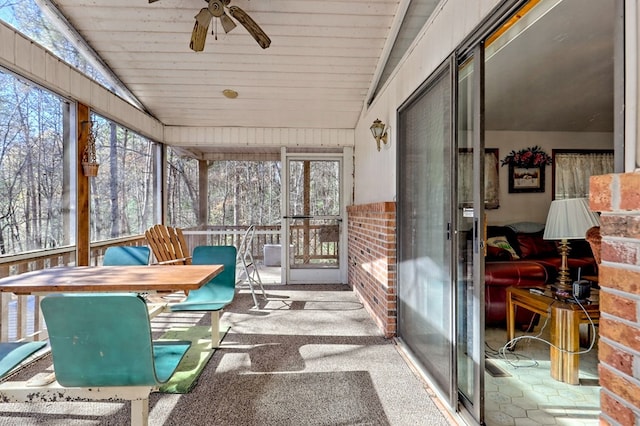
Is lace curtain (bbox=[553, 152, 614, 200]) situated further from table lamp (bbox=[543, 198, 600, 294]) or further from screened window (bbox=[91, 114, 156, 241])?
screened window (bbox=[91, 114, 156, 241])

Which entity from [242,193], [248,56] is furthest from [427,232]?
[242,193]

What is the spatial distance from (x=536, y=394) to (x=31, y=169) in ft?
13.4

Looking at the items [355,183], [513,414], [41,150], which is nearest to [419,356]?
[513,414]

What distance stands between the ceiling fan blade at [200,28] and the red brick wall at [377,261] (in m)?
2.05

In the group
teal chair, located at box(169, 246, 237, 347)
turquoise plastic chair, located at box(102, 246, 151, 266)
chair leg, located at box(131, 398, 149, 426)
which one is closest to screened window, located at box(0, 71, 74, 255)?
turquoise plastic chair, located at box(102, 246, 151, 266)

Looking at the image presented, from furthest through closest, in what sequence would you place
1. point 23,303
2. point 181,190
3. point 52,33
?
1. point 181,190
2. point 52,33
3. point 23,303

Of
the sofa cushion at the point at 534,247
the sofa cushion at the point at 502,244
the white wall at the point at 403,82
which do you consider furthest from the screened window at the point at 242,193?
the sofa cushion at the point at 534,247

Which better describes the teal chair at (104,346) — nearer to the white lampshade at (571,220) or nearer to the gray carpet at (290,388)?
the gray carpet at (290,388)

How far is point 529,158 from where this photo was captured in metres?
4.80

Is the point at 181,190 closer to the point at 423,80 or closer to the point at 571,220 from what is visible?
the point at 423,80

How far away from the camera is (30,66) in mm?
2564

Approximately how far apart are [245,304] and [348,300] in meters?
1.33

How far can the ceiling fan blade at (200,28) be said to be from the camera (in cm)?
246

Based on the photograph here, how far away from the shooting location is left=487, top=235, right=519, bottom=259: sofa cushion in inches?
156
